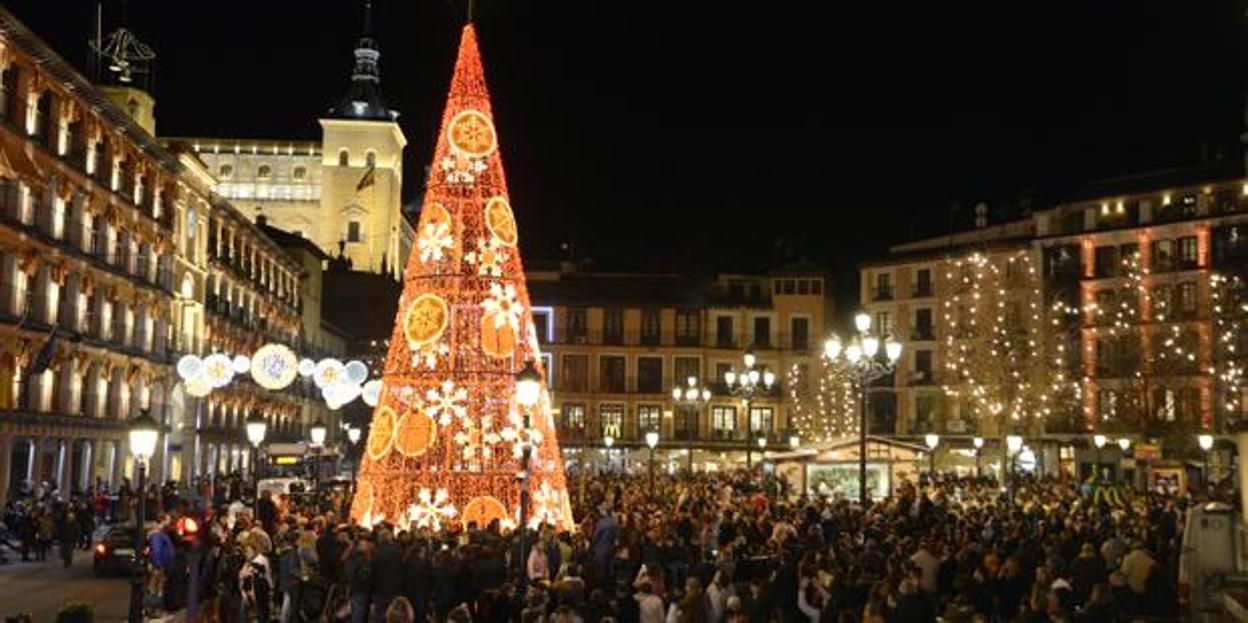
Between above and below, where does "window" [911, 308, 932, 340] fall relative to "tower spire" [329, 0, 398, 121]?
below

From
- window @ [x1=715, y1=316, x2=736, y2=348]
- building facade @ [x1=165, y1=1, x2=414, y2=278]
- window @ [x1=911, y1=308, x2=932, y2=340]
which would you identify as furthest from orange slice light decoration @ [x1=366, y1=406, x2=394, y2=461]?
building facade @ [x1=165, y1=1, x2=414, y2=278]

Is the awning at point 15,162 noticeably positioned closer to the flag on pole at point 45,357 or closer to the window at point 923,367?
the flag on pole at point 45,357

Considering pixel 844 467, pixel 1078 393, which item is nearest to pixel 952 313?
pixel 1078 393

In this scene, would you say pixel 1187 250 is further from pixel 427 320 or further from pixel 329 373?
pixel 427 320

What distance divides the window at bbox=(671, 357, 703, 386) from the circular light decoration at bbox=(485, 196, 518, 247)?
194 ft

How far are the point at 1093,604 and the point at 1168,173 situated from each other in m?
56.9

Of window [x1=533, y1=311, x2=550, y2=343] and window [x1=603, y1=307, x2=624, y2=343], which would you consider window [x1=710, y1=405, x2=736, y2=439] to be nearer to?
window [x1=603, y1=307, x2=624, y2=343]

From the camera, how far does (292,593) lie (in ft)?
60.1

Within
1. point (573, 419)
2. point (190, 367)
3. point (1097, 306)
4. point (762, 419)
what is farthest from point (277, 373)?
point (762, 419)

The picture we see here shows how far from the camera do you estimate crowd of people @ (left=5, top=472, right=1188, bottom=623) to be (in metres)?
14.6

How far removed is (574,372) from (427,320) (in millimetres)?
59977

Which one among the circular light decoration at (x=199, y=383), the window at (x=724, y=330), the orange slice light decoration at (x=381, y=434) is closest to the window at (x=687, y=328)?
the window at (x=724, y=330)

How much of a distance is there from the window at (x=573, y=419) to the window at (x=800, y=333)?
14.1 metres

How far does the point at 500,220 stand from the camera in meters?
26.2
